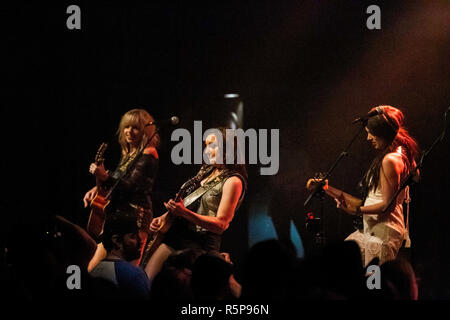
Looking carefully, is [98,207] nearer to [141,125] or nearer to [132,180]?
[132,180]

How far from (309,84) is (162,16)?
166 centimetres

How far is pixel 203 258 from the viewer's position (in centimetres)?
250

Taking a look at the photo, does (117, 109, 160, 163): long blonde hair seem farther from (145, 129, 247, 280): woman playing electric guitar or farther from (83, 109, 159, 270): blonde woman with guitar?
(145, 129, 247, 280): woman playing electric guitar

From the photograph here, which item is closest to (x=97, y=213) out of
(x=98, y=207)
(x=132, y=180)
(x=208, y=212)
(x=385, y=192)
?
(x=98, y=207)

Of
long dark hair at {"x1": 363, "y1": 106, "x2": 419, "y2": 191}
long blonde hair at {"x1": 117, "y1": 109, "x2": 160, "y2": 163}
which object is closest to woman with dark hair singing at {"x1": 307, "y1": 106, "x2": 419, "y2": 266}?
long dark hair at {"x1": 363, "y1": 106, "x2": 419, "y2": 191}

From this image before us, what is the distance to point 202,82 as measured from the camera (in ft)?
18.4

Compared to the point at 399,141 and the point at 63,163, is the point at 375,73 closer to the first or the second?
the point at 399,141

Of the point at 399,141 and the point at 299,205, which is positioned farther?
the point at 299,205

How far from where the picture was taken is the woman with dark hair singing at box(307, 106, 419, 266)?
3.70 meters

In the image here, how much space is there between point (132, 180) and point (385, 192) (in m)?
2.10

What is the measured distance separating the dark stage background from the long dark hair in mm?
1220
